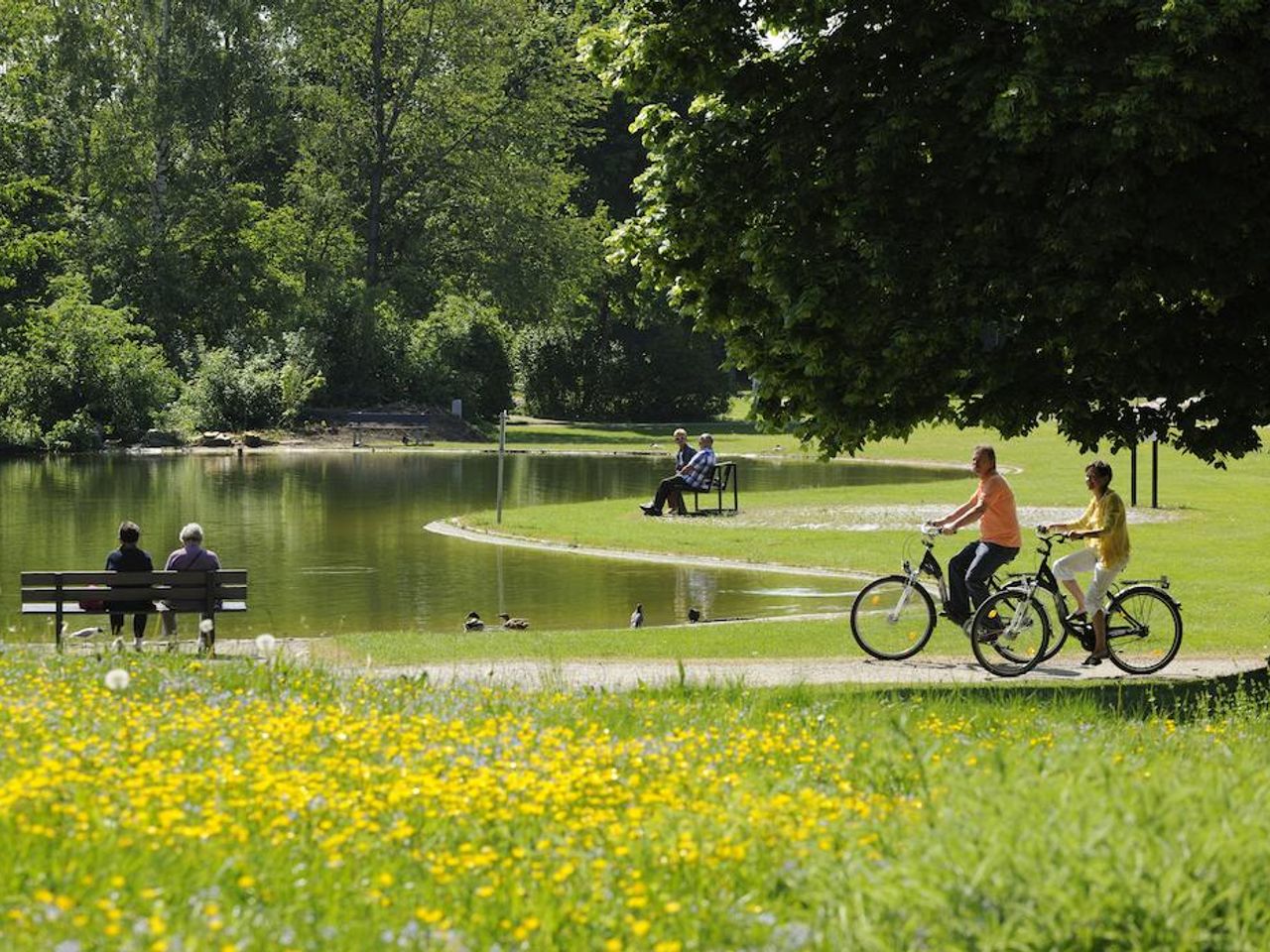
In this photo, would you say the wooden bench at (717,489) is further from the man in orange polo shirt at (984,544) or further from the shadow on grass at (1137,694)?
the shadow on grass at (1137,694)

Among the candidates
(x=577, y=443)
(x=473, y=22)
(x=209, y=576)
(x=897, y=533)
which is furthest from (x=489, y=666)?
(x=473, y=22)

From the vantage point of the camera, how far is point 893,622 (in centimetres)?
1708

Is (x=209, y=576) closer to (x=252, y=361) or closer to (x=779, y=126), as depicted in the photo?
(x=779, y=126)

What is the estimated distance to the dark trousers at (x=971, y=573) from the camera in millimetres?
16297

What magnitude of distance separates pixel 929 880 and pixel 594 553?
22.7 metres

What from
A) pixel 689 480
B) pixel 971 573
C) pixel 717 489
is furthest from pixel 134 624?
pixel 717 489

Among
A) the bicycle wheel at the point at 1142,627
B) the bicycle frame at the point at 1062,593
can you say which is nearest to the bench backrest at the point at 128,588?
the bicycle frame at the point at 1062,593

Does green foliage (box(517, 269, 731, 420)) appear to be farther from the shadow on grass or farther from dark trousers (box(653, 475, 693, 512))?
the shadow on grass

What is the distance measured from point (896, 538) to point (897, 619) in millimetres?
12075

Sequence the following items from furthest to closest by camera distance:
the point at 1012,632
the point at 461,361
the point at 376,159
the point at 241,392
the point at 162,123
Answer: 1. the point at 376,159
2. the point at 461,361
3. the point at 162,123
4. the point at 241,392
5. the point at 1012,632

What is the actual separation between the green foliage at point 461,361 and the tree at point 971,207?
175 feet

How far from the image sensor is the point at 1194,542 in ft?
90.9

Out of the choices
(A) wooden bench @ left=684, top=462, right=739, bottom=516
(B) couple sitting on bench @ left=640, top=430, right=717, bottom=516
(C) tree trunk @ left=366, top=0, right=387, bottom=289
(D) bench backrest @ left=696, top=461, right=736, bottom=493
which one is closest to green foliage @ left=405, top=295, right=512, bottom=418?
(C) tree trunk @ left=366, top=0, right=387, bottom=289

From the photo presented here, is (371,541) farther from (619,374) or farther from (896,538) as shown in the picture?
(619,374)
